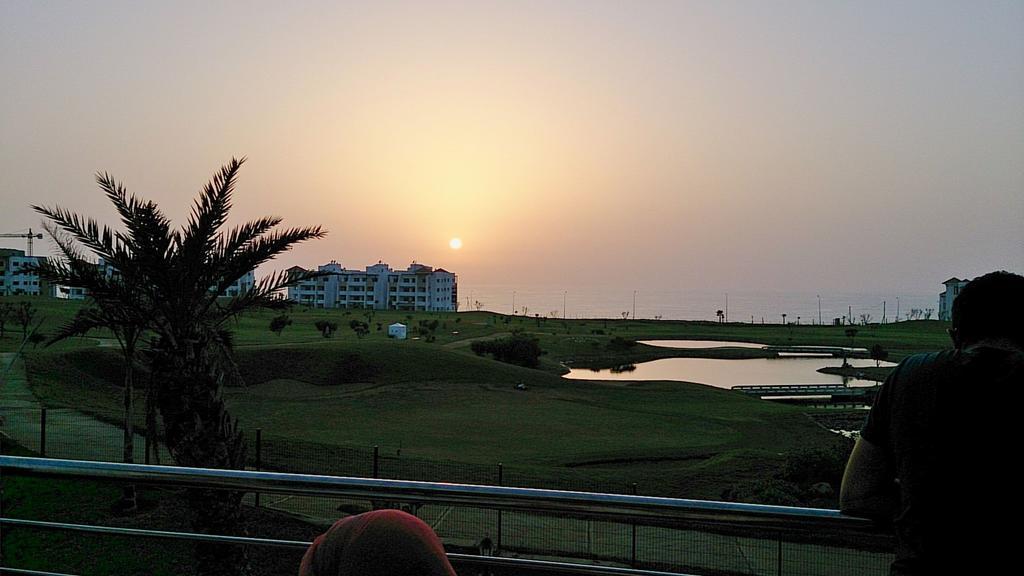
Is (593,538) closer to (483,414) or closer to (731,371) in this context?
(483,414)

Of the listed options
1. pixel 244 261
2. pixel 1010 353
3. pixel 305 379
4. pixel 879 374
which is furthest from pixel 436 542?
pixel 879 374

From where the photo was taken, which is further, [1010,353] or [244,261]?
[244,261]

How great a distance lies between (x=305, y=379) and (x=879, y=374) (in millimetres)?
49806

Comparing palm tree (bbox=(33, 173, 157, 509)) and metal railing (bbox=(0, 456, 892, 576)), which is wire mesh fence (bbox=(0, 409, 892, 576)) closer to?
palm tree (bbox=(33, 173, 157, 509))

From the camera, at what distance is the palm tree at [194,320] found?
34.1 feet

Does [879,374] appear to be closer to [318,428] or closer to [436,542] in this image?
[318,428]

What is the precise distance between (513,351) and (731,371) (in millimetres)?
23706

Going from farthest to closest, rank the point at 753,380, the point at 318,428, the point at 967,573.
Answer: the point at 753,380
the point at 318,428
the point at 967,573

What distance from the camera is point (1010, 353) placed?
199 cm

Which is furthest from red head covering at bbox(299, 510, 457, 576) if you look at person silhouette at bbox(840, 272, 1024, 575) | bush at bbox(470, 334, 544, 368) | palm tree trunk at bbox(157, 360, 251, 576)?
bush at bbox(470, 334, 544, 368)

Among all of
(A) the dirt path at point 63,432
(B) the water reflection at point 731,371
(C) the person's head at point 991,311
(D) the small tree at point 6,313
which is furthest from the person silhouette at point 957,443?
(B) the water reflection at point 731,371

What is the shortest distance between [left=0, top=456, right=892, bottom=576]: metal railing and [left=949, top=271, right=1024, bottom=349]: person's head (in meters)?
0.56

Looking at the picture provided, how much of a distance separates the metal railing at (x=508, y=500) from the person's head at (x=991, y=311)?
0.56m

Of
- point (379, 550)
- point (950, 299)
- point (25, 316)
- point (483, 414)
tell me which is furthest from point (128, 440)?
point (25, 316)
